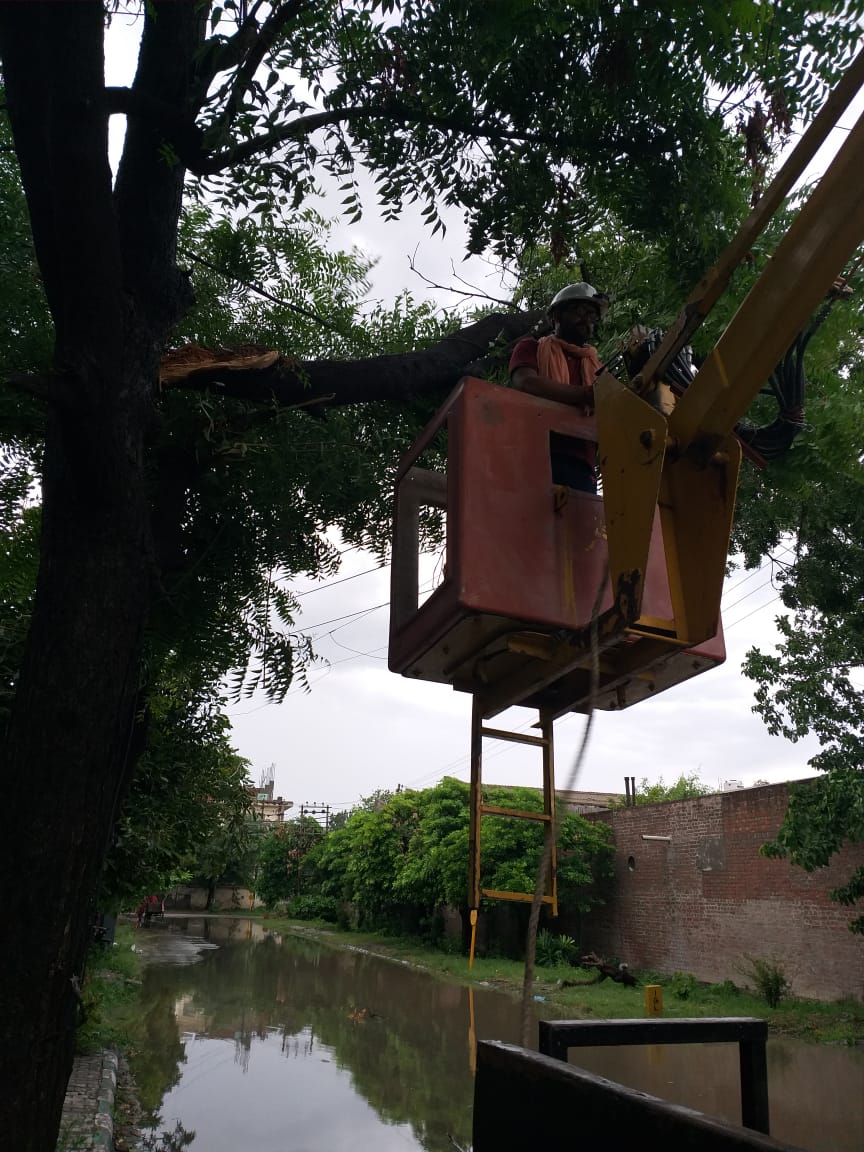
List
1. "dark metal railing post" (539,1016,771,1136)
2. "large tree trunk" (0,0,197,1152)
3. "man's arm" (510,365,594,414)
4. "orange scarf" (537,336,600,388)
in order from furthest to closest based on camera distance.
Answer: "orange scarf" (537,336,600,388)
"man's arm" (510,365,594,414)
"large tree trunk" (0,0,197,1152)
"dark metal railing post" (539,1016,771,1136)

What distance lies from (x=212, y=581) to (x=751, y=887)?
1497 cm

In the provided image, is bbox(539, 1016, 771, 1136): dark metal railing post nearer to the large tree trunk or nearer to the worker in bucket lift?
the large tree trunk

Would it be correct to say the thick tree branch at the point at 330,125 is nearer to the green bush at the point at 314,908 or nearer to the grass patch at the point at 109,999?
the grass patch at the point at 109,999

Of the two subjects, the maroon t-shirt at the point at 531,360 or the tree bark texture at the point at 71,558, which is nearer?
the tree bark texture at the point at 71,558

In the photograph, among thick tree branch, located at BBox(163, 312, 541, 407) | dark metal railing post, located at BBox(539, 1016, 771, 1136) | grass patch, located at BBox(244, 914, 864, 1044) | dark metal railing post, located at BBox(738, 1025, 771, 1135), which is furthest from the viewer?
grass patch, located at BBox(244, 914, 864, 1044)

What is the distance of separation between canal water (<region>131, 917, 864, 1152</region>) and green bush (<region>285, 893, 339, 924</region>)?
21.6 m

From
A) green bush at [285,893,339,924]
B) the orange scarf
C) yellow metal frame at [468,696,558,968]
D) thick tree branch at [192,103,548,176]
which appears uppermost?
thick tree branch at [192,103,548,176]

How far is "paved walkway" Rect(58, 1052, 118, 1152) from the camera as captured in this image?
6270 millimetres

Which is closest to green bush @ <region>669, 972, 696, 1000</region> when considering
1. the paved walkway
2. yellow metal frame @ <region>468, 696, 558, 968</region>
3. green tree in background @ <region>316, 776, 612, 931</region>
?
green tree in background @ <region>316, 776, 612, 931</region>

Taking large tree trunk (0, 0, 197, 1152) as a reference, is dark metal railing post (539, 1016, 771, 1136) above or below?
below

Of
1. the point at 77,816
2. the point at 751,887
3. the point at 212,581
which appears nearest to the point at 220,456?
the point at 212,581

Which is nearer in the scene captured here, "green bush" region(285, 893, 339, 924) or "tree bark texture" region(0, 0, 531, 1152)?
"tree bark texture" region(0, 0, 531, 1152)

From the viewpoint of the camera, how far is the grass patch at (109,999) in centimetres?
950

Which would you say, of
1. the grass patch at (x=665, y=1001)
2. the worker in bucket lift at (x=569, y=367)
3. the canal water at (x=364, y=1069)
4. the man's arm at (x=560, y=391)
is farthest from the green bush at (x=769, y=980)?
the man's arm at (x=560, y=391)
